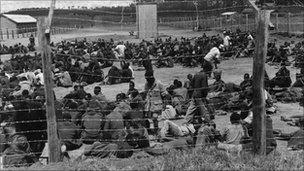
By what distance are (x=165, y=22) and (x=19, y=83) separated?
1848 inches

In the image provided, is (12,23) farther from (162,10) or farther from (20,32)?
(162,10)

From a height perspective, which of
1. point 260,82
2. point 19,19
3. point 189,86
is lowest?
point 189,86

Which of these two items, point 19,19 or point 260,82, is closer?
point 260,82

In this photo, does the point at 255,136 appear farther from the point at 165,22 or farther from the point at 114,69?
the point at 165,22

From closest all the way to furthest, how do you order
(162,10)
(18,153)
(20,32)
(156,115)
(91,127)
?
(18,153)
(91,127)
(156,115)
(20,32)
(162,10)

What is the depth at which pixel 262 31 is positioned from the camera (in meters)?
6.25

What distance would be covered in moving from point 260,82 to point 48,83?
288 centimetres

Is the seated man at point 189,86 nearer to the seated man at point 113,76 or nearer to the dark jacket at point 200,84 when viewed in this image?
the dark jacket at point 200,84

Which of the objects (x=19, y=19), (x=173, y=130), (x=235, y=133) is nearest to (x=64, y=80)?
(x=173, y=130)

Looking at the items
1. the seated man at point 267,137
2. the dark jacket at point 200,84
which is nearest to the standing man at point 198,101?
the dark jacket at point 200,84

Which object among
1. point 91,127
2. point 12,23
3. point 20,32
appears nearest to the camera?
point 91,127

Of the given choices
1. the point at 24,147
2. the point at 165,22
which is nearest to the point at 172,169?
the point at 24,147

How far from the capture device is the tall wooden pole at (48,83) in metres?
6.27

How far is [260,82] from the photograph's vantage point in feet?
20.7
